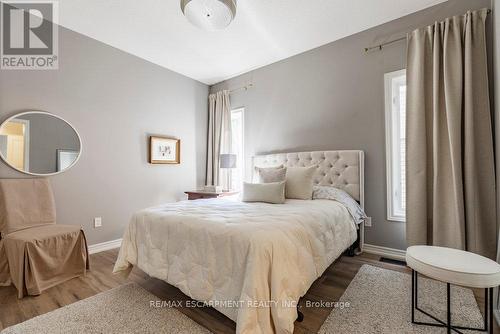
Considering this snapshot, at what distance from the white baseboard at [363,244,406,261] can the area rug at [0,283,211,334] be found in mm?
2218

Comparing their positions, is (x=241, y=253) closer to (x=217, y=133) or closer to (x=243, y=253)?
(x=243, y=253)

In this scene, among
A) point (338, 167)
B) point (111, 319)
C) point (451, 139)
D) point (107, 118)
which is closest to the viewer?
point (111, 319)

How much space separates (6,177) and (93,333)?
2.06 meters

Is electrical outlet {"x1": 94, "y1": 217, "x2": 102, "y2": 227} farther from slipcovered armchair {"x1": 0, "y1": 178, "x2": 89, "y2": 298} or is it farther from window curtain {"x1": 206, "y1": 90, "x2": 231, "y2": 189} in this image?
window curtain {"x1": 206, "y1": 90, "x2": 231, "y2": 189}

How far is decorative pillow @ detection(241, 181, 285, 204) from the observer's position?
2448mm

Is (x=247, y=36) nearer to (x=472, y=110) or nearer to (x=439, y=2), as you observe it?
(x=439, y=2)

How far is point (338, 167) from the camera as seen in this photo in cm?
295

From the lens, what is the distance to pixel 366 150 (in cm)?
288

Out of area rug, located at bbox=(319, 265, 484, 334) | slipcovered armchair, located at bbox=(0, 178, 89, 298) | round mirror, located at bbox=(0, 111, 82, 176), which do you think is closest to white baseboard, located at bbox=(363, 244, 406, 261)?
area rug, located at bbox=(319, 265, 484, 334)

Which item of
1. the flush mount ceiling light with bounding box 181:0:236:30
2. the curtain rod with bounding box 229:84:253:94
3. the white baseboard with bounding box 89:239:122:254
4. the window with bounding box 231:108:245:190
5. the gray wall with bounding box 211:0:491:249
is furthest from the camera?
the window with bounding box 231:108:245:190

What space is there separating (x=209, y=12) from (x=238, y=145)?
2.56m

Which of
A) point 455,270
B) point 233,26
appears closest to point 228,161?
point 233,26

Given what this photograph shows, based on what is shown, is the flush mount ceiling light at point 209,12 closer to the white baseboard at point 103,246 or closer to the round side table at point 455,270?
the round side table at point 455,270

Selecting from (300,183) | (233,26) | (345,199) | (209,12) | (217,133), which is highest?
(233,26)
